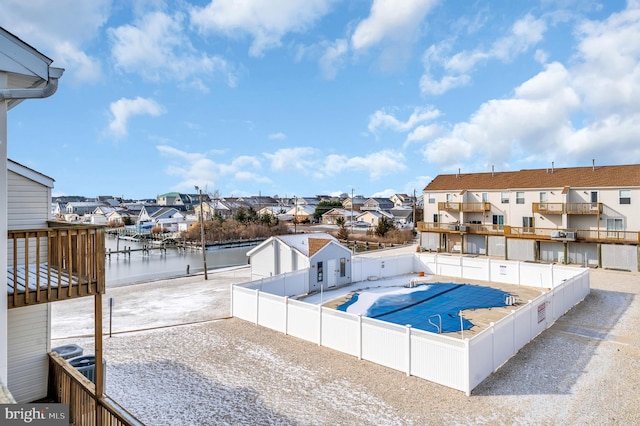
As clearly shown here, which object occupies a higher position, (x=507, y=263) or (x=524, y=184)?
(x=524, y=184)

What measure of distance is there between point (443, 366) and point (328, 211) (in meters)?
70.0

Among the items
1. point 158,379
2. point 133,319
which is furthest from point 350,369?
point 133,319

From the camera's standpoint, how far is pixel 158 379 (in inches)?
376

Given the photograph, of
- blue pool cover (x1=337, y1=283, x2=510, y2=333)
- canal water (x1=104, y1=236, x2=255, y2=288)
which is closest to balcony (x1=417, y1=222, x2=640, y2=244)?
blue pool cover (x1=337, y1=283, x2=510, y2=333)

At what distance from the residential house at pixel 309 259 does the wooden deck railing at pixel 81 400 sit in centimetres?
1265

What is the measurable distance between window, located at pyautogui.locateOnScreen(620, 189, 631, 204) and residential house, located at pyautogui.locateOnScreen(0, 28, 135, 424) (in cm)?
3095

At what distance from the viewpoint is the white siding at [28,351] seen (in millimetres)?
7398

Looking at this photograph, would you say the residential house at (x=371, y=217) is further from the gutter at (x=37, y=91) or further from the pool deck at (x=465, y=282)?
the gutter at (x=37, y=91)

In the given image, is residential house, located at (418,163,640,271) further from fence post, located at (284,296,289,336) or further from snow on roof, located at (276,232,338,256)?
fence post, located at (284,296,289,336)

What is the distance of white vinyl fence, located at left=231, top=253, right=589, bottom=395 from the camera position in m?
9.41

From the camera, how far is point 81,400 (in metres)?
6.52

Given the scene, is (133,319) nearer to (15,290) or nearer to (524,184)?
(15,290)

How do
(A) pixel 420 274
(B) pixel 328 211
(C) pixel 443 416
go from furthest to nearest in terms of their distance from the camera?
1. (B) pixel 328 211
2. (A) pixel 420 274
3. (C) pixel 443 416

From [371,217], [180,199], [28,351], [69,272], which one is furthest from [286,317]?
[180,199]
